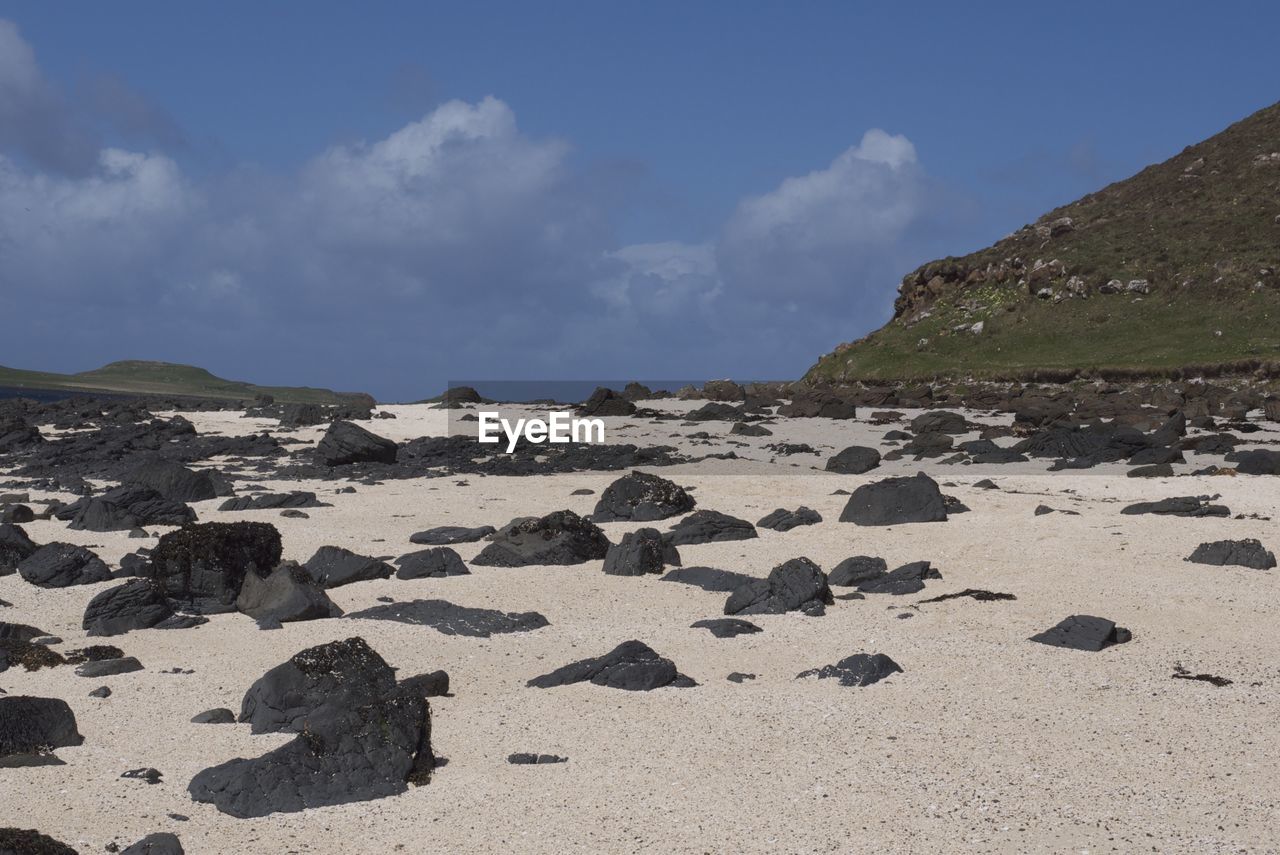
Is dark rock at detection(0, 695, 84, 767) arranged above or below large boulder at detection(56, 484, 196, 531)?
below

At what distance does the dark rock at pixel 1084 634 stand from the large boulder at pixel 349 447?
1788 centimetres

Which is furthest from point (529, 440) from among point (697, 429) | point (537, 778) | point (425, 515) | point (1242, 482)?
point (537, 778)

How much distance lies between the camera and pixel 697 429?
31203mm

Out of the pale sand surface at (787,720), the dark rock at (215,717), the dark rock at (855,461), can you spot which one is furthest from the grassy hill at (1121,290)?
the dark rock at (215,717)

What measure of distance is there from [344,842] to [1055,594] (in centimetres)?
769

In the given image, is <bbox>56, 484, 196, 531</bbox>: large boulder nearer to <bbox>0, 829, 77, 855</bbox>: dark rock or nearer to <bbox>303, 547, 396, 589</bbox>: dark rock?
<bbox>303, 547, 396, 589</bbox>: dark rock

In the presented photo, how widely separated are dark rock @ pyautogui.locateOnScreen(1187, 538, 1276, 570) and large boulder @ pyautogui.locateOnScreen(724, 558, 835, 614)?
13.9 ft

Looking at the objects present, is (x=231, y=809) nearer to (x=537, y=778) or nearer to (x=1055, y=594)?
(x=537, y=778)

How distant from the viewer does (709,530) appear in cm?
1523

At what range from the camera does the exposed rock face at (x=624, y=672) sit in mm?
8953

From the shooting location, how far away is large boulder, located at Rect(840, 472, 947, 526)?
15516mm

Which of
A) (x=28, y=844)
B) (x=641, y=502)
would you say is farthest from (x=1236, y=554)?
(x=28, y=844)

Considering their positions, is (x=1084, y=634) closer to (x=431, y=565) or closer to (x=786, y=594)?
→ (x=786, y=594)

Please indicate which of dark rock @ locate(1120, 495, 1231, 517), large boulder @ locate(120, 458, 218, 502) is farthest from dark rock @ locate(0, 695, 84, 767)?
dark rock @ locate(1120, 495, 1231, 517)
